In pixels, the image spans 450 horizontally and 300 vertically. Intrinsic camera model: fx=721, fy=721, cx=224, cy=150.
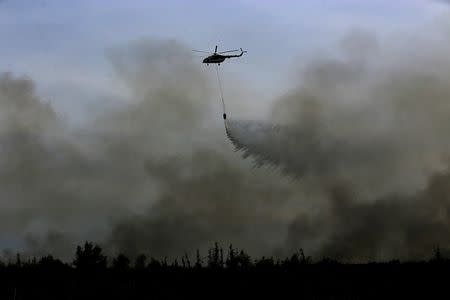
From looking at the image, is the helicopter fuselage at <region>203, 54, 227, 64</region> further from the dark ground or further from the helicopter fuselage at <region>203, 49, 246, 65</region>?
the dark ground

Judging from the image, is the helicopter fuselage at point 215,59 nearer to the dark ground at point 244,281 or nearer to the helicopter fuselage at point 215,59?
the helicopter fuselage at point 215,59

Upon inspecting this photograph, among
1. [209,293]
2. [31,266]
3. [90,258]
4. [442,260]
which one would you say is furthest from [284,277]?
[90,258]

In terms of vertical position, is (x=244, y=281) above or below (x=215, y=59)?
below

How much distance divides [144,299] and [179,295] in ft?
25.5

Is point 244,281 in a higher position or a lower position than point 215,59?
lower

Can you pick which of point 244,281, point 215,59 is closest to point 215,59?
point 215,59

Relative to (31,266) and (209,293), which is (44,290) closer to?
(209,293)

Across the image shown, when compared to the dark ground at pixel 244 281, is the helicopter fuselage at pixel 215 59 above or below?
above

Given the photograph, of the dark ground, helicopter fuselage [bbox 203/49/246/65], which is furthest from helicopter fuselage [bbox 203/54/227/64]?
the dark ground

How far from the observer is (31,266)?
5364 inches

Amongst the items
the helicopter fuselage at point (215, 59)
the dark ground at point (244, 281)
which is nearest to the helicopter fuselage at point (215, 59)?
the helicopter fuselage at point (215, 59)

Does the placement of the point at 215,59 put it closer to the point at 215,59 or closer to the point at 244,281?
the point at 215,59

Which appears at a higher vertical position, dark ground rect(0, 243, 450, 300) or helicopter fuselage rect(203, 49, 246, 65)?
helicopter fuselage rect(203, 49, 246, 65)

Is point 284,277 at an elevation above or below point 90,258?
below
